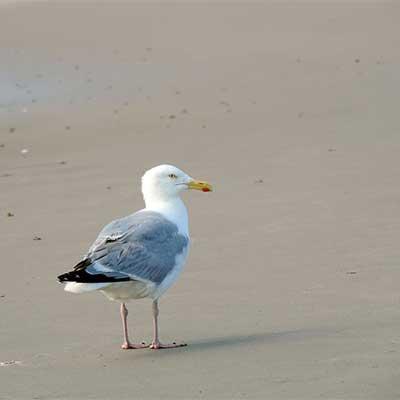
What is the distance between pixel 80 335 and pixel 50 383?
1054 millimetres

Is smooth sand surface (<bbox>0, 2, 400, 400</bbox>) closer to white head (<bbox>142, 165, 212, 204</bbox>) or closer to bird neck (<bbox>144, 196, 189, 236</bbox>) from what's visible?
bird neck (<bbox>144, 196, 189, 236</bbox>)

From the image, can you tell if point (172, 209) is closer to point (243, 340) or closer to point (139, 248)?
point (139, 248)

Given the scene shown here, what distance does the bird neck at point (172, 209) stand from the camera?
24.4ft

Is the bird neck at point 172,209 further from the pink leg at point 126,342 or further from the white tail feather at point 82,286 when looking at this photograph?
the white tail feather at point 82,286

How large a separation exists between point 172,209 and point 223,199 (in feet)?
13.4

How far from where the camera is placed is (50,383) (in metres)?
6.25

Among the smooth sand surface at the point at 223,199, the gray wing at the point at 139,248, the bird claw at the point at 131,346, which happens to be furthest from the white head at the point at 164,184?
the bird claw at the point at 131,346

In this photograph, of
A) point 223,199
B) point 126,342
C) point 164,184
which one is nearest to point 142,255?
point 126,342

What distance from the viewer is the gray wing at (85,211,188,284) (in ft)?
22.4

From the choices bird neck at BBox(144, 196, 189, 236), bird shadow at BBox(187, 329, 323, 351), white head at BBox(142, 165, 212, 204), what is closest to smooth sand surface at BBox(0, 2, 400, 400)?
bird shadow at BBox(187, 329, 323, 351)

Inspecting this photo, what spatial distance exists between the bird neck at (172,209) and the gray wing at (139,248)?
2.4 inches

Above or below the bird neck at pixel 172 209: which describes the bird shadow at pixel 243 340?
below

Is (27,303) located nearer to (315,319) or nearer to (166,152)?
(315,319)

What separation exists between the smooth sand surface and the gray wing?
1.66 ft
